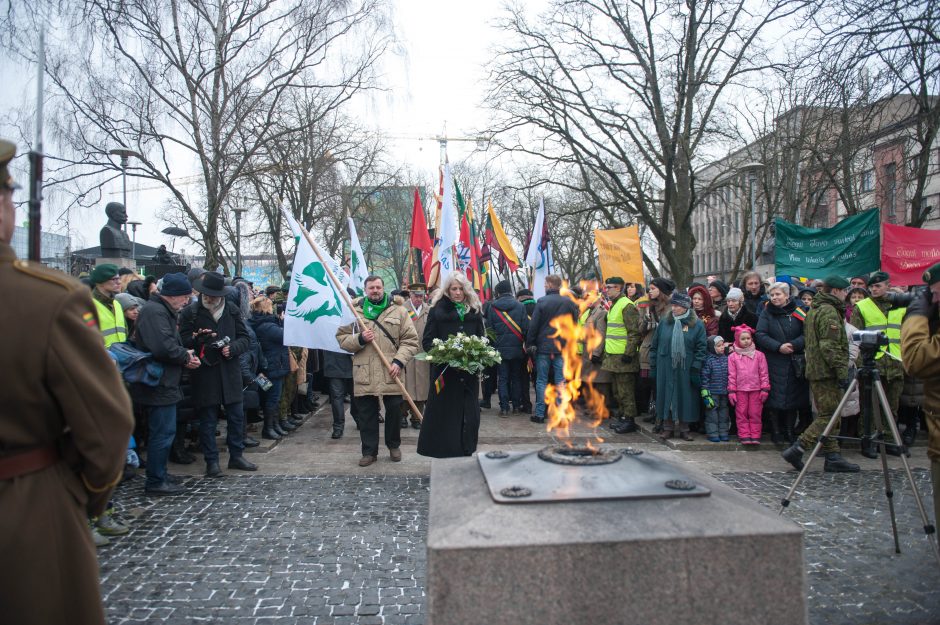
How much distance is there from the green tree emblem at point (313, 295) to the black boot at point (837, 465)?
5.96 meters

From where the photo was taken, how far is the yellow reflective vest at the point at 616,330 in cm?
1006

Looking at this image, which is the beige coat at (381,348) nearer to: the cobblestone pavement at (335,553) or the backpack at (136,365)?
the cobblestone pavement at (335,553)

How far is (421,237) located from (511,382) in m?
3.39

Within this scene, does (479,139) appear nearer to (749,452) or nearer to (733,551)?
(749,452)

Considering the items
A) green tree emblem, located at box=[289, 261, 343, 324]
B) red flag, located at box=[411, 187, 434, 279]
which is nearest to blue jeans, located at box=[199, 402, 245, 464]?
green tree emblem, located at box=[289, 261, 343, 324]

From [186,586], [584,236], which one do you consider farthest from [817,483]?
[584,236]

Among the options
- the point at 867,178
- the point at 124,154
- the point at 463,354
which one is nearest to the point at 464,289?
the point at 463,354

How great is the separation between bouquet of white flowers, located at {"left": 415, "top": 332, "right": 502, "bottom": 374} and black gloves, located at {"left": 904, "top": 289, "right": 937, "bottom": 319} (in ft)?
11.8

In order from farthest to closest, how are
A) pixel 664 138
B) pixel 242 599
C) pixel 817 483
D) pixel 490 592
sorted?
pixel 664 138 < pixel 817 483 < pixel 242 599 < pixel 490 592

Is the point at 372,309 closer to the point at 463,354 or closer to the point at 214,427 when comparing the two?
the point at 463,354

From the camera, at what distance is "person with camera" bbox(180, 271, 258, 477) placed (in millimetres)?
7082

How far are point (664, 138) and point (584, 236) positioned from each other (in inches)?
1001

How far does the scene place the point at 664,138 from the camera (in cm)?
2286

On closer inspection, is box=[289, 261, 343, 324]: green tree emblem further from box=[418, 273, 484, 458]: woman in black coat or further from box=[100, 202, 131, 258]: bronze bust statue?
box=[100, 202, 131, 258]: bronze bust statue
